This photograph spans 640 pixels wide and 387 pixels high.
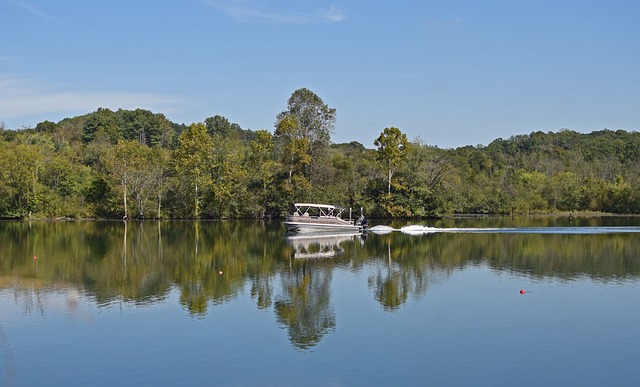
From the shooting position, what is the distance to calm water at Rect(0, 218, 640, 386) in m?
15.6

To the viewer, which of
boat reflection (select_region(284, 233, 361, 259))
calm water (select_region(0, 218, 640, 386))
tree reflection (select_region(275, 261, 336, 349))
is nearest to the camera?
calm water (select_region(0, 218, 640, 386))

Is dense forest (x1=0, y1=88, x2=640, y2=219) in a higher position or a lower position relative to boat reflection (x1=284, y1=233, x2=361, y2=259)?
higher

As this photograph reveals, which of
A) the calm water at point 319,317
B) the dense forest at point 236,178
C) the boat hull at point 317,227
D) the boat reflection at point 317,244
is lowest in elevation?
the calm water at point 319,317

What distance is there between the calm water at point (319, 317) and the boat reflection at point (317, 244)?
61cm

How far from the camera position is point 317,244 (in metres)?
47.4

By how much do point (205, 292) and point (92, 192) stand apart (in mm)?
58973

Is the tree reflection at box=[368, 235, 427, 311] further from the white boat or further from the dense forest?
the dense forest

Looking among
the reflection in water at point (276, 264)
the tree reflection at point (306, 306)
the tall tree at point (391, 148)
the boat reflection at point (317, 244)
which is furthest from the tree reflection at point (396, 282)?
the tall tree at point (391, 148)

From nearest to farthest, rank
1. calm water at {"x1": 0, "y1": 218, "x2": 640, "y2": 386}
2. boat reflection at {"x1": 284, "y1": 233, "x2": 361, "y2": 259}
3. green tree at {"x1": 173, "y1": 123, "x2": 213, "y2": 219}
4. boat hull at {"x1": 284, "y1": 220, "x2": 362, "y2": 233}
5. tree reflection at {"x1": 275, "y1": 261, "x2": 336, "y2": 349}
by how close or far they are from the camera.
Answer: calm water at {"x1": 0, "y1": 218, "x2": 640, "y2": 386}
tree reflection at {"x1": 275, "y1": 261, "x2": 336, "y2": 349}
boat reflection at {"x1": 284, "y1": 233, "x2": 361, "y2": 259}
boat hull at {"x1": 284, "y1": 220, "x2": 362, "y2": 233}
green tree at {"x1": 173, "y1": 123, "x2": 213, "y2": 219}

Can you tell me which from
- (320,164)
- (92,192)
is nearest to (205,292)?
(320,164)

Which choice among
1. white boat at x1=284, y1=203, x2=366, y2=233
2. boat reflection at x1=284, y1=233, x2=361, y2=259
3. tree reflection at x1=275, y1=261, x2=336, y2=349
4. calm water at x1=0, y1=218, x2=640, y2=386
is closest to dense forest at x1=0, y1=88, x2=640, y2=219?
white boat at x1=284, y1=203, x2=366, y2=233

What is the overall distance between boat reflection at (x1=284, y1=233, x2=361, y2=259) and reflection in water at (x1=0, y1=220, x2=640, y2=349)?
12 centimetres

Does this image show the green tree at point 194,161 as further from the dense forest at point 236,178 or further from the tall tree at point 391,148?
the tall tree at point 391,148

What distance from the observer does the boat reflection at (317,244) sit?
1577 inches
